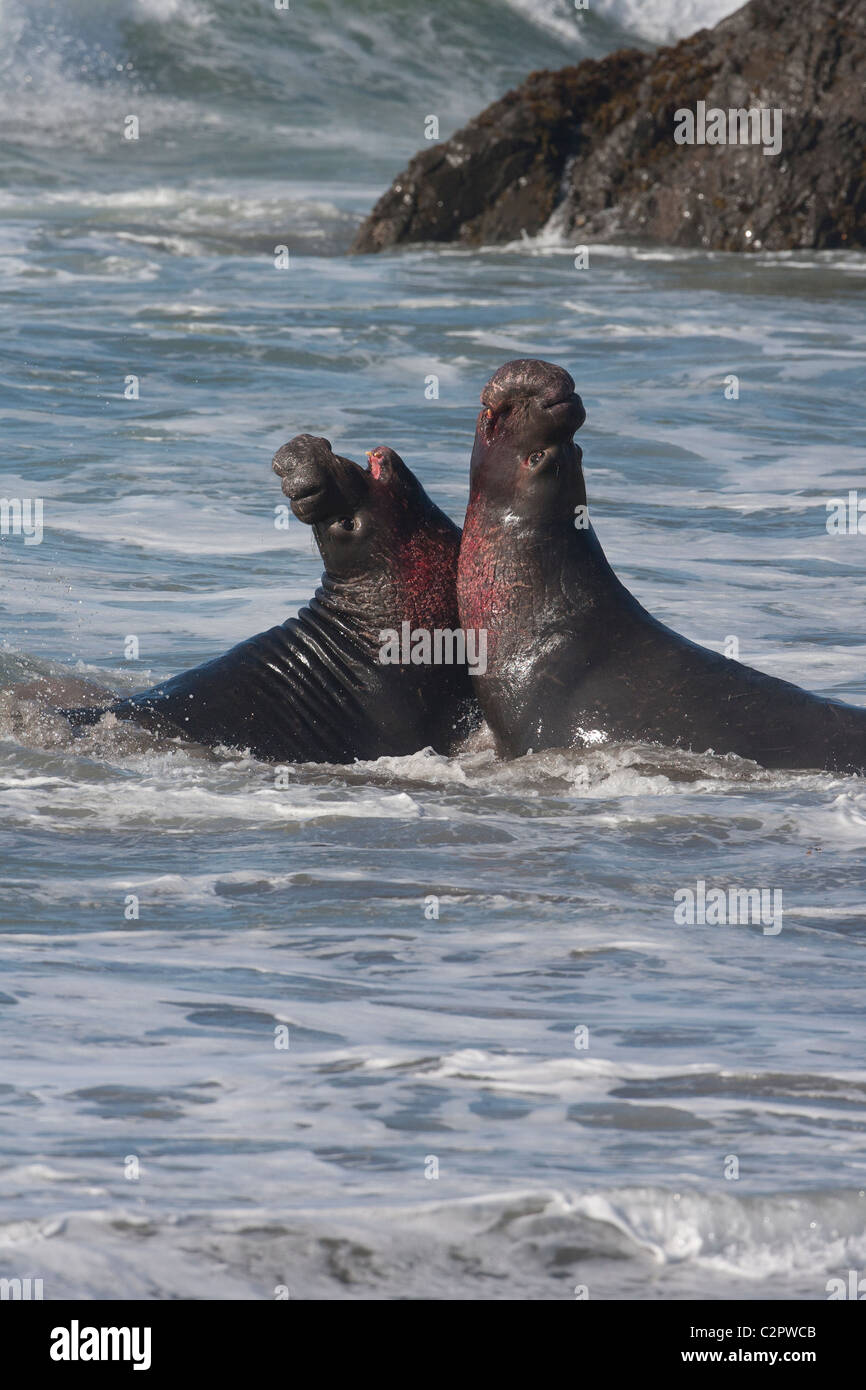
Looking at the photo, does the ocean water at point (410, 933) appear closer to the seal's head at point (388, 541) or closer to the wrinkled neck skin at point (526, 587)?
the wrinkled neck skin at point (526, 587)

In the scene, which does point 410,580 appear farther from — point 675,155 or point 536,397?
point 675,155

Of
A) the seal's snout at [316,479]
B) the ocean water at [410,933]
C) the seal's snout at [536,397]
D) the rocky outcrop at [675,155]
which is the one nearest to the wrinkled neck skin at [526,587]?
the seal's snout at [536,397]

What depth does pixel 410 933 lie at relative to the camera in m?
5.28

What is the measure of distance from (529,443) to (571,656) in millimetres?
732

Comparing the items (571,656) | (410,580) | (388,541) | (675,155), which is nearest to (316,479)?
(388,541)

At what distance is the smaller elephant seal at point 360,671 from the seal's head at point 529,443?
1.11ft

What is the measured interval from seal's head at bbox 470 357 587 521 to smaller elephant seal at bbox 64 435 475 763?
1.11 feet

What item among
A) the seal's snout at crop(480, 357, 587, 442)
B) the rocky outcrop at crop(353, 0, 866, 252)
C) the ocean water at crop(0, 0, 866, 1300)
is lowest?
the ocean water at crop(0, 0, 866, 1300)

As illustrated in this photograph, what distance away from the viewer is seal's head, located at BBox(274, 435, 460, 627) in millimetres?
6926

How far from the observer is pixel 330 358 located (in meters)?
17.1

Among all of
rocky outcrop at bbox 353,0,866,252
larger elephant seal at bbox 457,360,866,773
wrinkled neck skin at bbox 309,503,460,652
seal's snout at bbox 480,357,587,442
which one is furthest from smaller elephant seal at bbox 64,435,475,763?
rocky outcrop at bbox 353,0,866,252

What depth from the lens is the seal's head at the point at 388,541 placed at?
693 centimetres

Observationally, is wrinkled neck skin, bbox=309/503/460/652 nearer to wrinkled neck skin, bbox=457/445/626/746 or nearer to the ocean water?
wrinkled neck skin, bbox=457/445/626/746

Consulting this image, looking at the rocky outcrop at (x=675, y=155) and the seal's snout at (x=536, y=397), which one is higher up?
the rocky outcrop at (x=675, y=155)
